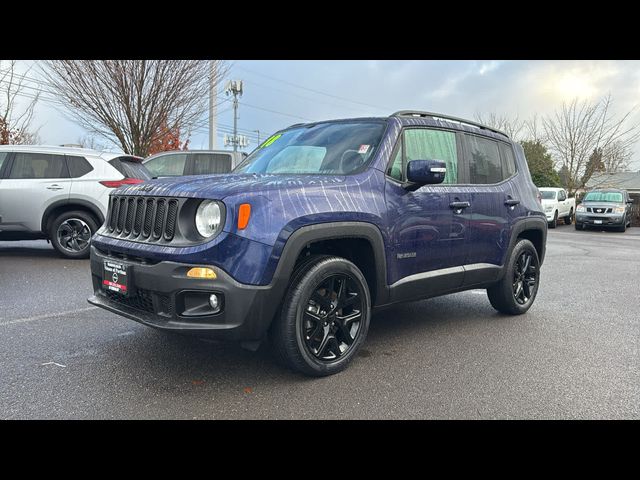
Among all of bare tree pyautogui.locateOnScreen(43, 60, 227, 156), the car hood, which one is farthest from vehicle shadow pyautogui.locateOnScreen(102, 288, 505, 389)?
bare tree pyautogui.locateOnScreen(43, 60, 227, 156)

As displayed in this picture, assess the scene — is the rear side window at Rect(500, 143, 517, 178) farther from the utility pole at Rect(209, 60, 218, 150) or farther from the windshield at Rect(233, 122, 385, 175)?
the utility pole at Rect(209, 60, 218, 150)

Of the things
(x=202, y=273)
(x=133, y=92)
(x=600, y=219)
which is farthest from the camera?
(x=600, y=219)

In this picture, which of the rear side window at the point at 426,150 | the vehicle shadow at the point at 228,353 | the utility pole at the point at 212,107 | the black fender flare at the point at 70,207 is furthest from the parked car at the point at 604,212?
the black fender flare at the point at 70,207

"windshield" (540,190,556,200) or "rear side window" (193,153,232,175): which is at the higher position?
"rear side window" (193,153,232,175)

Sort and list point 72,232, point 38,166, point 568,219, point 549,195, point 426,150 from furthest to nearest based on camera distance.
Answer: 1. point 568,219
2. point 549,195
3. point 72,232
4. point 38,166
5. point 426,150

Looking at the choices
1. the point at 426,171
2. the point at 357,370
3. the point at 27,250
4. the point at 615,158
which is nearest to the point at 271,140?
the point at 426,171

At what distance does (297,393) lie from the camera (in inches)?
122

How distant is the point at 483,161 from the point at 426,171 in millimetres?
1429

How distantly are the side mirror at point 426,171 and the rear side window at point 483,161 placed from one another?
1026 millimetres

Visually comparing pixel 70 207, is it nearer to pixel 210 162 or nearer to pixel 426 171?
pixel 210 162

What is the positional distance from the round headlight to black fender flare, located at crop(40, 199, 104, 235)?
554cm

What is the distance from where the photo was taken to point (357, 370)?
3533 millimetres

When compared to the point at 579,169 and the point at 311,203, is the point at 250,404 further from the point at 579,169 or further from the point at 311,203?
the point at 579,169

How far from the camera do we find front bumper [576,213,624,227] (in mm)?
19375
